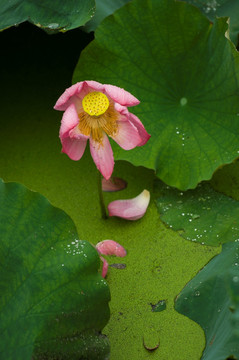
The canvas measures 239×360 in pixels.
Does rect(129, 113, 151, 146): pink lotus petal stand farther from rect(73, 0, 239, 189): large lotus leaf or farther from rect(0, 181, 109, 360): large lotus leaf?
rect(0, 181, 109, 360): large lotus leaf

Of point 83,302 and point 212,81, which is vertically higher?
point 212,81

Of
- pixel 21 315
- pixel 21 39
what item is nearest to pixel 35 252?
pixel 21 315

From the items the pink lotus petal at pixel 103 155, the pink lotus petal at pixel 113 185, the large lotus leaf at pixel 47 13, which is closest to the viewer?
the pink lotus petal at pixel 103 155

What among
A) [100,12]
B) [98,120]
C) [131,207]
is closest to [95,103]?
[98,120]

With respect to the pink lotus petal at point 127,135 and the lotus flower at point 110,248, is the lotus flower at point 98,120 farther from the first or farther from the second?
the lotus flower at point 110,248

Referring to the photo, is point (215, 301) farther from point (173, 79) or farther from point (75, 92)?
point (173, 79)

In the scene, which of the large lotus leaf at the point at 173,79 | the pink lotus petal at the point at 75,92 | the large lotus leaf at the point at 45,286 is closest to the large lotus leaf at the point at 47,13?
the large lotus leaf at the point at 173,79

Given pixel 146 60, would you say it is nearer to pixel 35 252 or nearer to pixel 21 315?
pixel 35 252
